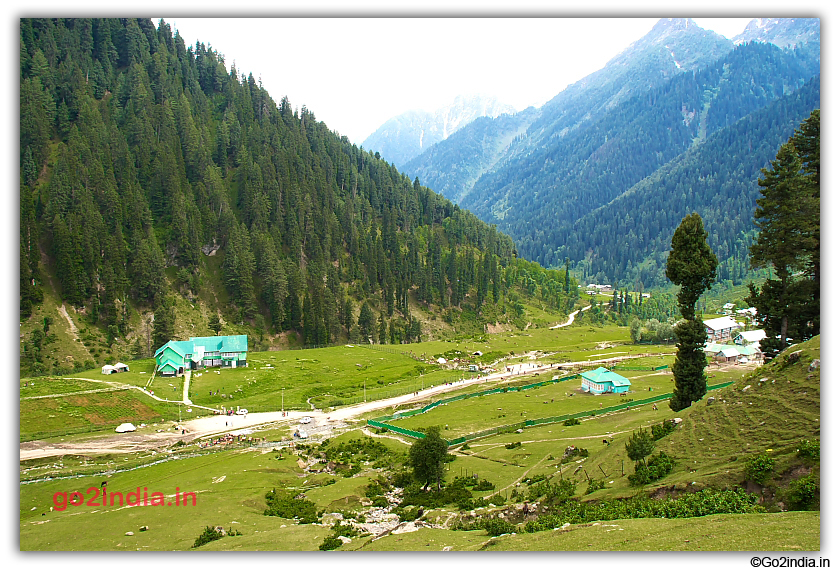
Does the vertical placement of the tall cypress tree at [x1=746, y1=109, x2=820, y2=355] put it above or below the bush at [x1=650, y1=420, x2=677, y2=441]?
above

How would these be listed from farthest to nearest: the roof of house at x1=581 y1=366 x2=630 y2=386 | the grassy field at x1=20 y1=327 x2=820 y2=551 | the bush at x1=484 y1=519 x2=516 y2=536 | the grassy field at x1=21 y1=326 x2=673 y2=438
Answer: the roof of house at x1=581 y1=366 x2=630 y2=386
the grassy field at x1=21 y1=326 x2=673 y2=438
the bush at x1=484 y1=519 x2=516 y2=536
the grassy field at x1=20 y1=327 x2=820 y2=551

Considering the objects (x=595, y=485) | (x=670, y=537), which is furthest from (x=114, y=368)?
(x=670, y=537)

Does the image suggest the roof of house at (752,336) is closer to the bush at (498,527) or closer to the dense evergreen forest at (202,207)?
the dense evergreen forest at (202,207)

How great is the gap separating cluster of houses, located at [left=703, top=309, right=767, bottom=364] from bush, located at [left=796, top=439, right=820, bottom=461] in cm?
4593

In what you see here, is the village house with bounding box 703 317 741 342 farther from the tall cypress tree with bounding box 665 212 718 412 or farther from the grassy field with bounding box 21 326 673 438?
the tall cypress tree with bounding box 665 212 718 412

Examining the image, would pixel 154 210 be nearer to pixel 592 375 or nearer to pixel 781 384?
pixel 592 375

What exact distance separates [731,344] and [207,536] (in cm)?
9783

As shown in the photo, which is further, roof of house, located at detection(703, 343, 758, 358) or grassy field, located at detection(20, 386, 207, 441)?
roof of house, located at detection(703, 343, 758, 358)

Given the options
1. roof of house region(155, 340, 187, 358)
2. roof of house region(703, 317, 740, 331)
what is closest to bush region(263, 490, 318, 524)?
roof of house region(155, 340, 187, 358)

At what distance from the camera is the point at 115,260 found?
308 ft

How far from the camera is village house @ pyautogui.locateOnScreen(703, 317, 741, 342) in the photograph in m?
110

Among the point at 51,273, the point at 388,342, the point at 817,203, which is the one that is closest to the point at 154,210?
the point at 51,273

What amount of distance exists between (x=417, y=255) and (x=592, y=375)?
9213 centimetres

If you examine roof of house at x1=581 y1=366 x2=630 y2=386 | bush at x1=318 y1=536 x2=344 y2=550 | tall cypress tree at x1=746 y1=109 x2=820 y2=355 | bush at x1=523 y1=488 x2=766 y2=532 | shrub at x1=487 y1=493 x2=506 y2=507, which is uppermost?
tall cypress tree at x1=746 y1=109 x2=820 y2=355
